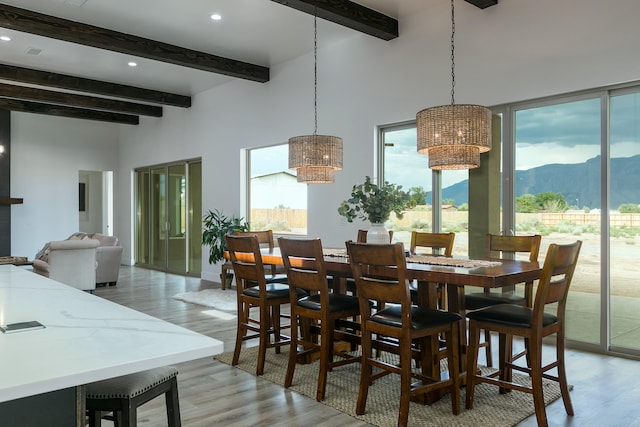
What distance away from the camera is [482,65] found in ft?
15.0

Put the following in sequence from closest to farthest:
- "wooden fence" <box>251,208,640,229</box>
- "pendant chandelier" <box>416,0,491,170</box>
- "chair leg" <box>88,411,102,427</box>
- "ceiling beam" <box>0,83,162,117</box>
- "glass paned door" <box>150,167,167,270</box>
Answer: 1. "chair leg" <box>88,411,102,427</box>
2. "pendant chandelier" <box>416,0,491,170</box>
3. "wooden fence" <box>251,208,640,229</box>
4. "ceiling beam" <box>0,83,162,117</box>
5. "glass paned door" <box>150,167,167,270</box>

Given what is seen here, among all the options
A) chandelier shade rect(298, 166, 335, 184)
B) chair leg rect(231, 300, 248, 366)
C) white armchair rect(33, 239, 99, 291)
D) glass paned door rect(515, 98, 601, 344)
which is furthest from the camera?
white armchair rect(33, 239, 99, 291)

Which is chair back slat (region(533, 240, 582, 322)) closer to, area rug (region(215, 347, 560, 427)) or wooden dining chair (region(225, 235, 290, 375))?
area rug (region(215, 347, 560, 427))

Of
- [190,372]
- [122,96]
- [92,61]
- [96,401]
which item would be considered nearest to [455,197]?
[190,372]

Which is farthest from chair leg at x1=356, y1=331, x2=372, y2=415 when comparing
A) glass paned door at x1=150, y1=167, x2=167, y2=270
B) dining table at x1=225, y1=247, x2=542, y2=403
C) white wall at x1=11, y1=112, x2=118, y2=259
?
white wall at x1=11, y1=112, x2=118, y2=259

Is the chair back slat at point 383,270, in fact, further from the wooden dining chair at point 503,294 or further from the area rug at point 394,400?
the wooden dining chair at point 503,294

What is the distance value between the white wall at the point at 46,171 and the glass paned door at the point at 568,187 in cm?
945

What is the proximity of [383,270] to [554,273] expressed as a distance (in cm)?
89

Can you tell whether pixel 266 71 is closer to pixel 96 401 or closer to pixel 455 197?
pixel 455 197

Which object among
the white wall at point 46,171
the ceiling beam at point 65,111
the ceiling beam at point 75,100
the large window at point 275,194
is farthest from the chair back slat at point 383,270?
the white wall at point 46,171

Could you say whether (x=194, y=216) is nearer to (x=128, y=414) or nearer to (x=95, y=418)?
(x=95, y=418)

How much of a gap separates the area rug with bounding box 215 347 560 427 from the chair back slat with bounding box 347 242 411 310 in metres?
0.66

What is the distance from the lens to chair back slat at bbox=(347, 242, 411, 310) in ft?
8.07

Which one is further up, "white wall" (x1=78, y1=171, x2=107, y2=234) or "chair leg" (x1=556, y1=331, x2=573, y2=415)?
"white wall" (x1=78, y1=171, x2=107, y2=234)
